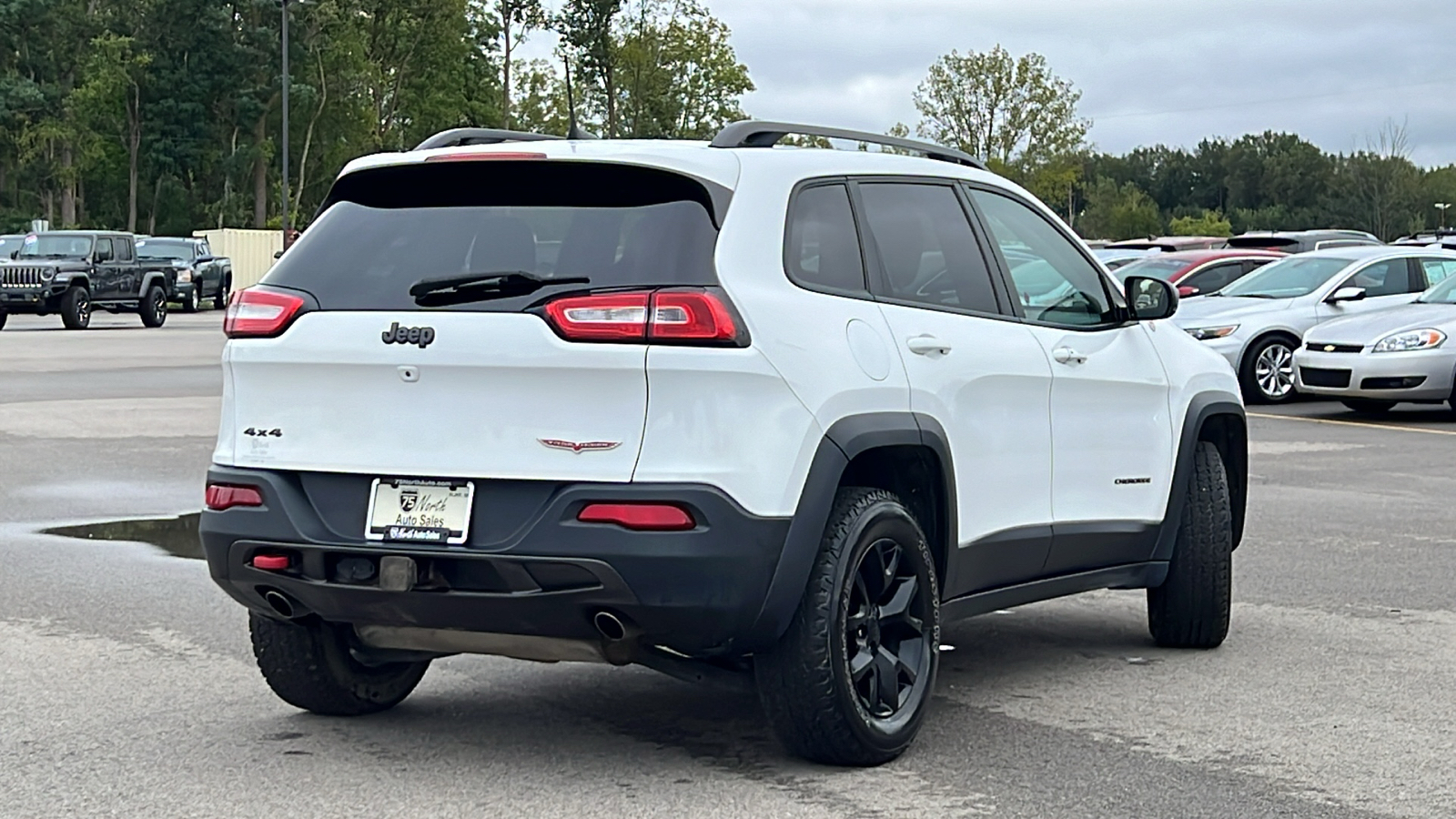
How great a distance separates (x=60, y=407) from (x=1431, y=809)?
51.2 feet

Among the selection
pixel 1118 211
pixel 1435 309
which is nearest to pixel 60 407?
pixel 1435 309

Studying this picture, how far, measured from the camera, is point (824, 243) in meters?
5.67

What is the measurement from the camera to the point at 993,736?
5906 millimetres

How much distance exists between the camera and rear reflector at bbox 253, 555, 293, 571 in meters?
5.31

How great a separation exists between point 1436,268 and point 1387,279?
746 mm

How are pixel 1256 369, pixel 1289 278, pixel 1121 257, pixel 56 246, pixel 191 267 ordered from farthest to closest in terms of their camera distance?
pixel 191 267 → pixel 56 246 → pixel 1121 257 → pixel 1289 278 → pixel 1256 369

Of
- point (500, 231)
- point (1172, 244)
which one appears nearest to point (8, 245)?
point (1172, 244)

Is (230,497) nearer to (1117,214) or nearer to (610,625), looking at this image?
(610,625)

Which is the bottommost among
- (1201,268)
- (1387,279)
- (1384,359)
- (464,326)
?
(1384,359)

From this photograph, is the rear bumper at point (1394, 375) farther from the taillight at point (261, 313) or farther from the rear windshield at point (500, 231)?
the taillight at point (261, 313)

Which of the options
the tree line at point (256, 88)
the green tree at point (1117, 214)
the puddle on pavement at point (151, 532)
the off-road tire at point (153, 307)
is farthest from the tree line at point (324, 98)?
the puddle on pavement at point (151, 532)

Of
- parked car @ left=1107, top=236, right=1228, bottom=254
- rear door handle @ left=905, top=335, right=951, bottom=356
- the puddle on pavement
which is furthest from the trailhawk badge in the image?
parked car @ left=1107, top=236, right=1228, bottom=254

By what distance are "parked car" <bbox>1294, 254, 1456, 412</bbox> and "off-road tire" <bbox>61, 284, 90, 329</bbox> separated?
2423cm

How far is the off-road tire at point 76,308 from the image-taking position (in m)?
36.0
